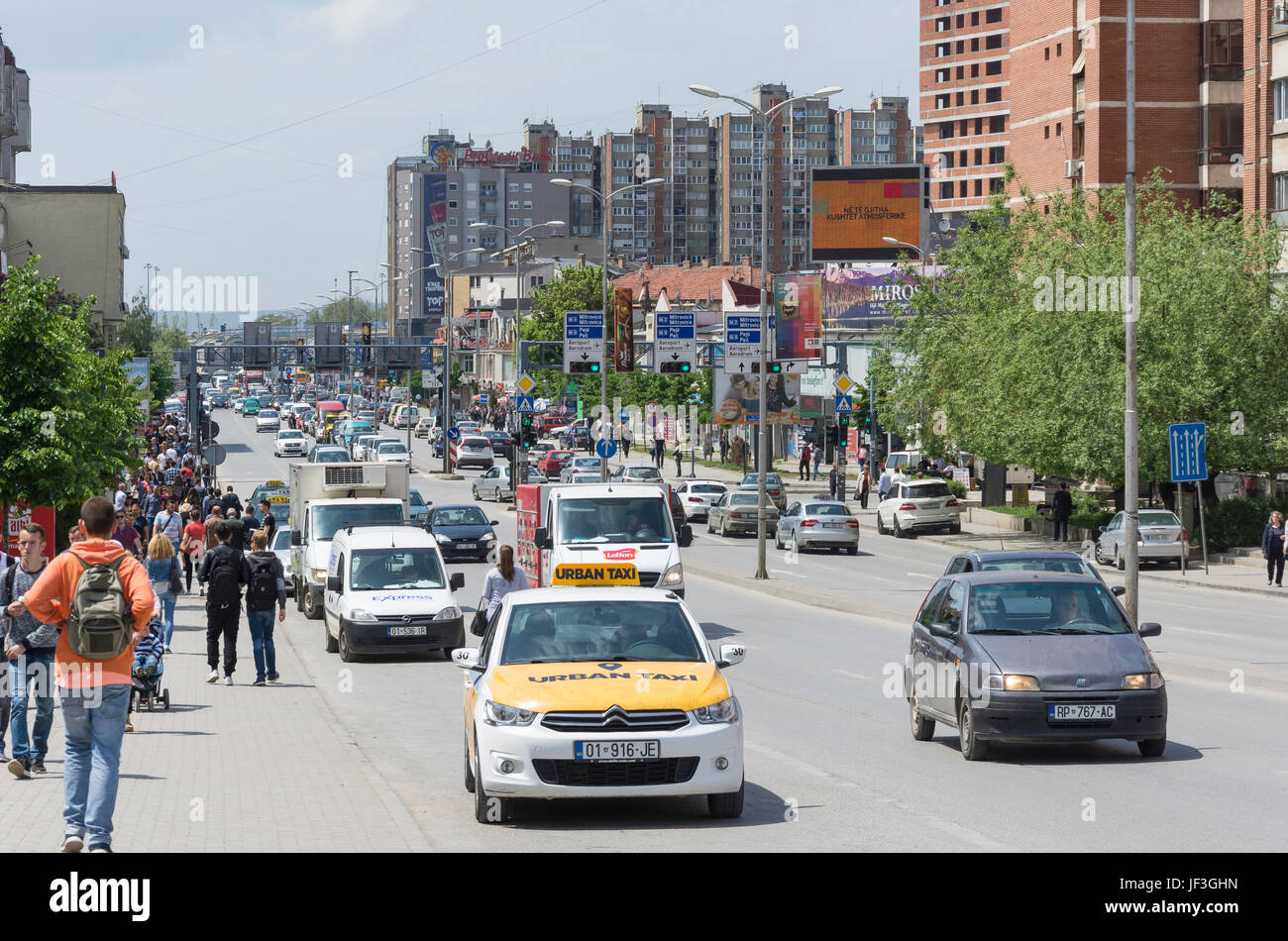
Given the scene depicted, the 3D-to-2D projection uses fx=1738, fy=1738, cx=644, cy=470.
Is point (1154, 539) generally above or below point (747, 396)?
below

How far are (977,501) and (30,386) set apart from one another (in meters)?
49.4

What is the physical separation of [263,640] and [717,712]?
1102 centimetres

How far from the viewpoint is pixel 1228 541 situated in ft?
155

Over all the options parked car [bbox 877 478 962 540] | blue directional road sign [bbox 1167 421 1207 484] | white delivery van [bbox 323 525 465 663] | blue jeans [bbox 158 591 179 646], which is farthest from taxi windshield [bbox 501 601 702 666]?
parked car [bbox 877 478 962 540]

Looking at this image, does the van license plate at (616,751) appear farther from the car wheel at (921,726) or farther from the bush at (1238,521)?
the bush at (1238,521)

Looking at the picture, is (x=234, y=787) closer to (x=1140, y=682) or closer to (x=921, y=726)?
(x=921, y=726)

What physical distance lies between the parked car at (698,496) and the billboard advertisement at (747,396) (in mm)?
20527

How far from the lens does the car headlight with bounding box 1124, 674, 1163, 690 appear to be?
13492mm

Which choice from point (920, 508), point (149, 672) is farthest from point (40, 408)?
Result: point (920, 508)

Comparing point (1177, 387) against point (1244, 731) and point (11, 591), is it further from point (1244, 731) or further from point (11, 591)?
point (11, 591)

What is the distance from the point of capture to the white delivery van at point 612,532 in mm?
24266

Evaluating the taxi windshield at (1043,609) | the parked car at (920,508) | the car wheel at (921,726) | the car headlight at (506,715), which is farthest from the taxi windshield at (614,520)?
the parked car at (920,508)

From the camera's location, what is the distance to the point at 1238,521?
47094mm
